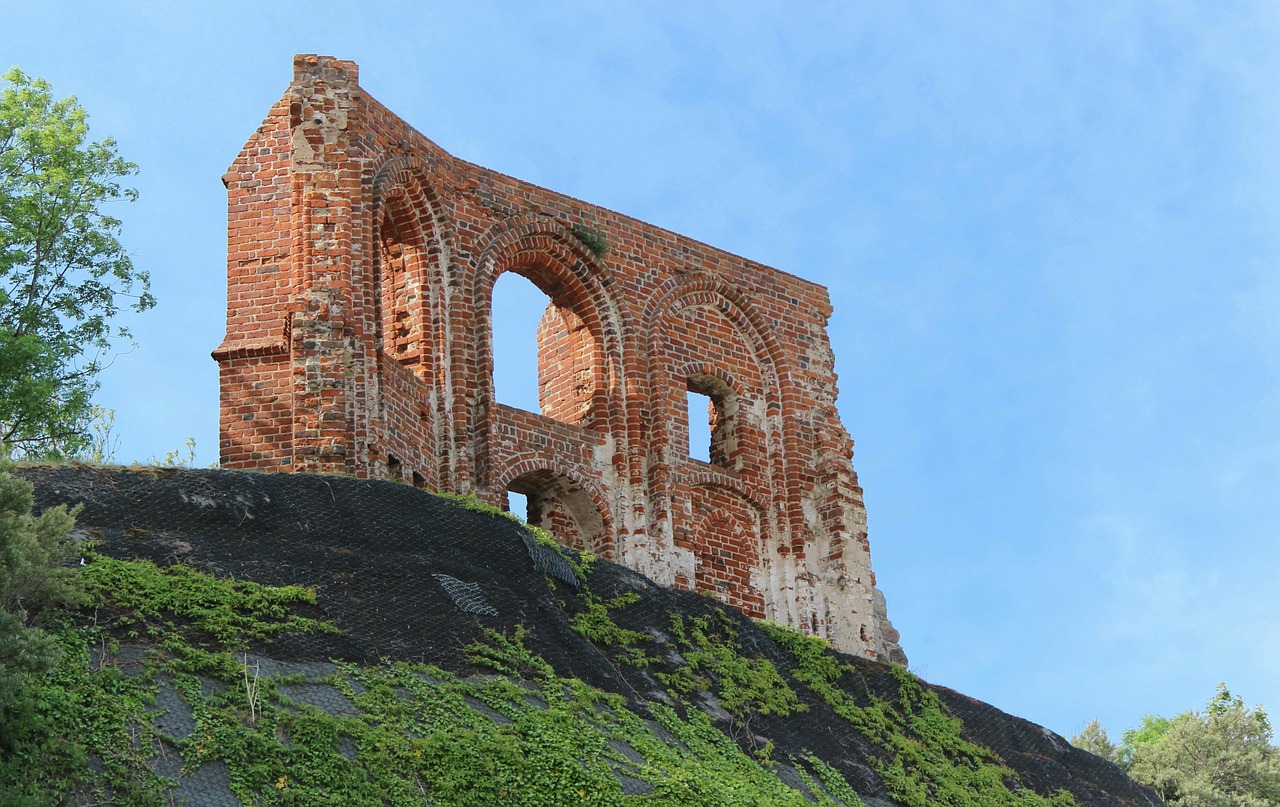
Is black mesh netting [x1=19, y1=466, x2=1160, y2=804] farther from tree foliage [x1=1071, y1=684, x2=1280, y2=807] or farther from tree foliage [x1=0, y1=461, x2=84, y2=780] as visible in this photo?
tree foliage [x1=1071, y1=684, x2=1280, y2=807]

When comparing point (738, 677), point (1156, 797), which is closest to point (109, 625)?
point (738, 677)

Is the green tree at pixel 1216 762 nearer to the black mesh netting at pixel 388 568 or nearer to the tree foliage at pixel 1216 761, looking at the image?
the tree foliage at pixel 1216 761

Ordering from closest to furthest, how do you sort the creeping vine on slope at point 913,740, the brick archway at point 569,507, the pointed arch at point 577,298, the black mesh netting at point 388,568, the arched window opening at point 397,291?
the black mesh netting at point 388,568
the creeping vine on slope at point 913,740
the arched window opening at point 397,291
the brick archway at point 569,507
the pointed arch at point 577,298

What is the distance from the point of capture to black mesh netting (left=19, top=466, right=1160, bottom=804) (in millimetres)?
15516

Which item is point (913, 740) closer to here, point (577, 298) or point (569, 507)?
point (569, 507)

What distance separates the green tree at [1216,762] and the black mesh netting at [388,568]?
10.3 metres

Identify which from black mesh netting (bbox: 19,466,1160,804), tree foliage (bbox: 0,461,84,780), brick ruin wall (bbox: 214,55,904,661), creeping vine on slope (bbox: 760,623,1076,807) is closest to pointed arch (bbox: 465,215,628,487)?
brick ruin wall (bbox: 214,55,904,661)

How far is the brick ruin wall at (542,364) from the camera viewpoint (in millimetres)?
20156

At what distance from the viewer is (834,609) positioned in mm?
24391

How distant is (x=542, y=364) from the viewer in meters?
24.2

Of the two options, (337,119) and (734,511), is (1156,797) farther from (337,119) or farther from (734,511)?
(337,119)

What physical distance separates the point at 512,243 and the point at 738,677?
659cm

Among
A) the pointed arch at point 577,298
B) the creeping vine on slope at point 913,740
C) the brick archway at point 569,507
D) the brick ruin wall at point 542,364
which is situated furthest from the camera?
the pointed arch at point 577,298

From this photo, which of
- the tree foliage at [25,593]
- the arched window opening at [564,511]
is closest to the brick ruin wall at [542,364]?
the arched window opening at [564,511]
